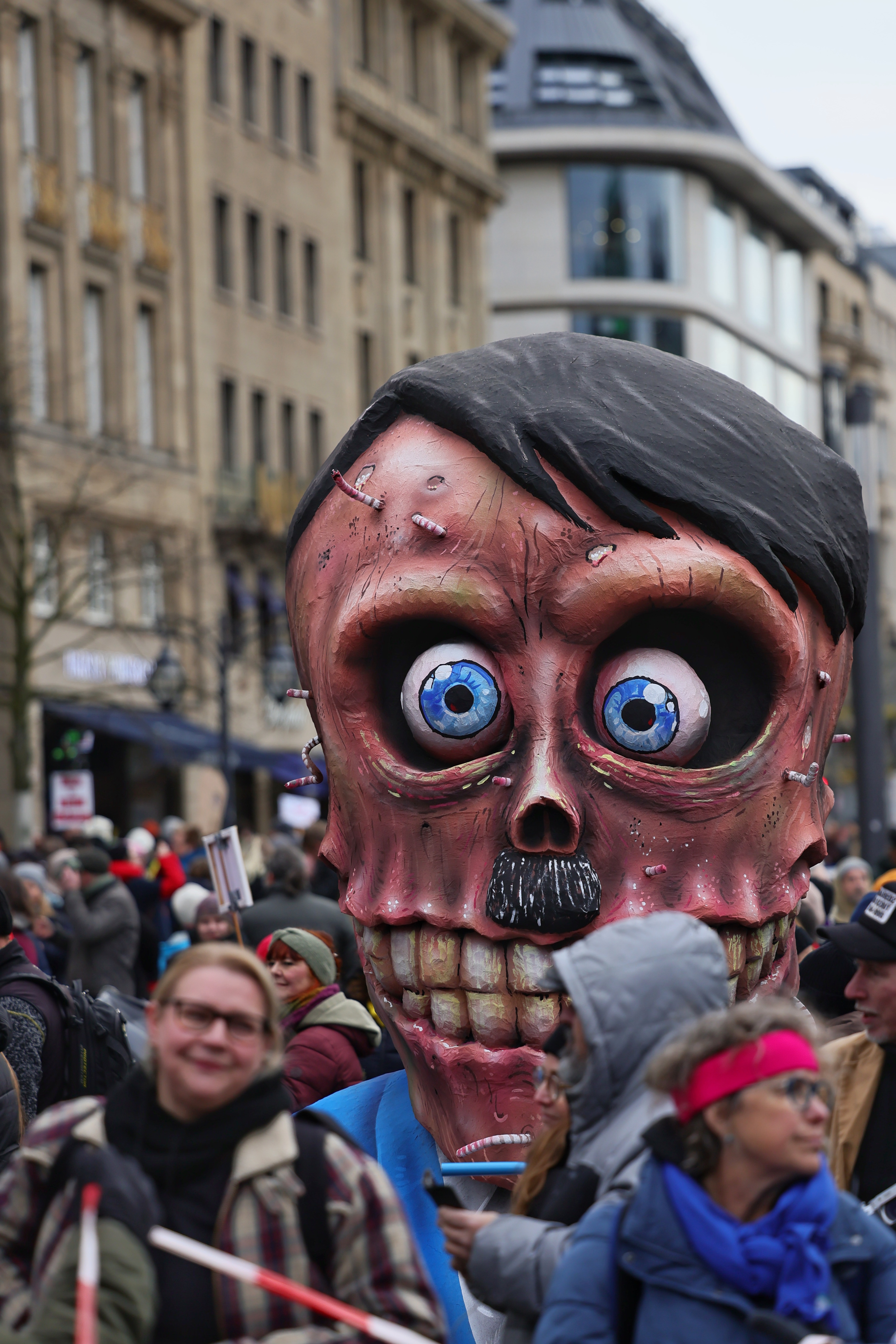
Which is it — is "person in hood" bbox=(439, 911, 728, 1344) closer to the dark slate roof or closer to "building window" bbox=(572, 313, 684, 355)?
"building window" bbox=(572, 313, 684, 355)

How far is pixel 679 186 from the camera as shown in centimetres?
4609

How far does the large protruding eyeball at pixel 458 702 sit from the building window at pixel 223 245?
27.4 m

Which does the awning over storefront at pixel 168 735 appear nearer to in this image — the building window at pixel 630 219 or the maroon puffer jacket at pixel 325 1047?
the maroon puffer jacket at pixel 325 1047

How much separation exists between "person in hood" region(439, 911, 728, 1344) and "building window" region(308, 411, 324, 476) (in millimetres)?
30967

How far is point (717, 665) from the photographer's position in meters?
3.82

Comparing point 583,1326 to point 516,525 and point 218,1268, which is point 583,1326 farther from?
point 516,525

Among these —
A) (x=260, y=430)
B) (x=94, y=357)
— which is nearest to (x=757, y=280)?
(x=260, y=430)

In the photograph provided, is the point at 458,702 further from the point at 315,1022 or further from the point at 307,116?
the point at 307,116

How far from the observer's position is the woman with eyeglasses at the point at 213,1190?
2447mm

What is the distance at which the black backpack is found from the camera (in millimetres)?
4934

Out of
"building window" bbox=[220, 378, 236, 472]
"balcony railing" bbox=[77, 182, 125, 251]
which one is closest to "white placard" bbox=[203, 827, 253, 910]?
"balcony railing" bbox=[77, 182, 125, 251]

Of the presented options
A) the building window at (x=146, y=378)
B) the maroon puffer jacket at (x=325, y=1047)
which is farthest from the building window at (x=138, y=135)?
the maroon puffer jacket at (x=325, y=1047)

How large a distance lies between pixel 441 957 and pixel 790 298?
2040 inches

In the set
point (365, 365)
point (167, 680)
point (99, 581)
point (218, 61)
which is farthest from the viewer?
point (365, 365)
